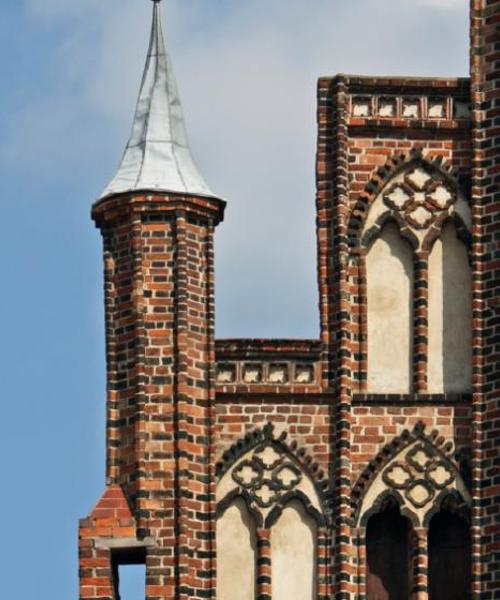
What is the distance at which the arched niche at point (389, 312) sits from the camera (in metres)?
37.0

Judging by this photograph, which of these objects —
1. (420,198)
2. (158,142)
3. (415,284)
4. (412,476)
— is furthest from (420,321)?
(158,142)

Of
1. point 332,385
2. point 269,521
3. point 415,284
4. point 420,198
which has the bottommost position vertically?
point 269,521

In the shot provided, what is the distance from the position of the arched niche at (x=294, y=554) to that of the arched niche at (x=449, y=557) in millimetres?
1082

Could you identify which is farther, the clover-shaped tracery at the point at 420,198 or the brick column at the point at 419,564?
the clover-shaped tracery at the point at 420,198

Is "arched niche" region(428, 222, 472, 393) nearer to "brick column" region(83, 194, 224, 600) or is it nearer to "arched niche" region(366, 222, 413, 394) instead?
"arched niche" region(366, 222, 413, 394)

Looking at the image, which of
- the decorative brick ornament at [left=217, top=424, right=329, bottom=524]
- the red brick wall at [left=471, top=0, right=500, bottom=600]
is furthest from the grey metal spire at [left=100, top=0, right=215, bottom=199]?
the red brick wall at [left=471, top=0, right=500, bottom=600]

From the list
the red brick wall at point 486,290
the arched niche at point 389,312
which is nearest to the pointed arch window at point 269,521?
the arched niche at point 389,312

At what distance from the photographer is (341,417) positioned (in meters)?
36.5

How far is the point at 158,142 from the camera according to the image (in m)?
37.7

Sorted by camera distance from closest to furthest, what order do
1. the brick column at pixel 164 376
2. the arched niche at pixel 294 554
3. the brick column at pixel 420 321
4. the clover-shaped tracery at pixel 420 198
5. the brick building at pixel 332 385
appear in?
the brick column at pixel 164 376 → the brick building at pixel 332 385 → the arched niche at pixel 294 554 → the brick column at pixel 420 321 → the clover-shaped tracery at pixel 420 198

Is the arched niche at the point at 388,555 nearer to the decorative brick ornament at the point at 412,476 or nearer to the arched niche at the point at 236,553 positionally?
the decorative brick ornament at the point at 412,476

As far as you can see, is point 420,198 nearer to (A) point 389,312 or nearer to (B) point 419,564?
(A) point 389,312

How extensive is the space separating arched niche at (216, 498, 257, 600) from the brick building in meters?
0.01

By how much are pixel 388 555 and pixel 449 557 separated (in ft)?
1.81
